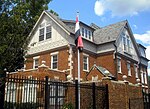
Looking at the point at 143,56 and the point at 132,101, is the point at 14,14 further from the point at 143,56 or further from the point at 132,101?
the point at 143,56

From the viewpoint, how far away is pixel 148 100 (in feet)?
64.1

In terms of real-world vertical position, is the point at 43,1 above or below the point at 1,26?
above

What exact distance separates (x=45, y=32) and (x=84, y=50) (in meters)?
5.44

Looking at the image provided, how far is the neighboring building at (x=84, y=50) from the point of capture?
2395cm

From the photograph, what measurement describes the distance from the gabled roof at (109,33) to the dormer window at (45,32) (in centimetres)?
657

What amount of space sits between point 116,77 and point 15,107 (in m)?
19.0

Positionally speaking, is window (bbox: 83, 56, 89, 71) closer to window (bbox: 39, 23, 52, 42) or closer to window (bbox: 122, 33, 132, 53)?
window (bbox: 39, 23, 52, 42)

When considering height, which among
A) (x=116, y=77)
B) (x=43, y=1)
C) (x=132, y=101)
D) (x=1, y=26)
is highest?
(x=43, y=1)

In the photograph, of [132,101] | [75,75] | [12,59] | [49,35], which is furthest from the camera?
[49,35]

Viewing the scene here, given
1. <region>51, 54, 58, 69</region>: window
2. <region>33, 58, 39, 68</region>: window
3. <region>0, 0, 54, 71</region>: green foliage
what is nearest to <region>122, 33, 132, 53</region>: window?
<region>51, 54, 58, 69</region>: window

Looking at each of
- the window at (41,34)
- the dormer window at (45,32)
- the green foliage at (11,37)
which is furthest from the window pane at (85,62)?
the green foliage at (11,37)

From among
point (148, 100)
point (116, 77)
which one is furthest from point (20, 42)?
point (116, 77)

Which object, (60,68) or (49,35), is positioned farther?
(49,35)

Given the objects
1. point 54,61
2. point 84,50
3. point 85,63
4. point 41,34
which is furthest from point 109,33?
point 41,34
